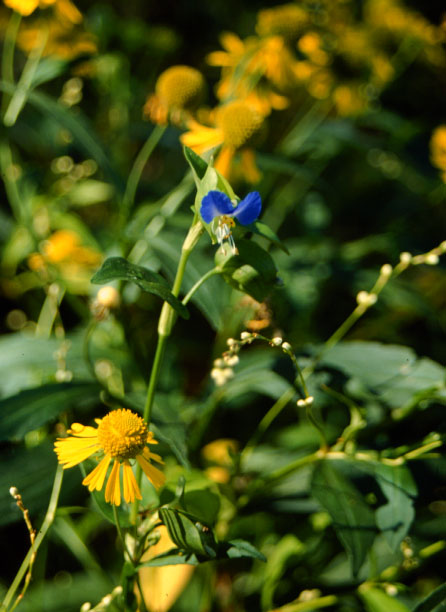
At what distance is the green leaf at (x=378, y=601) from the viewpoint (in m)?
0.71

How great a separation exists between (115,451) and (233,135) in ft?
1.57

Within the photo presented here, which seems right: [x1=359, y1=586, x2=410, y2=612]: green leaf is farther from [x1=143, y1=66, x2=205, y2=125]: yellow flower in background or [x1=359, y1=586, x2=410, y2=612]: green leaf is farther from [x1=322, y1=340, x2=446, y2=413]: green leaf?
[x1=143, y1=66, x2=205, y2=125]: yellow flower in background

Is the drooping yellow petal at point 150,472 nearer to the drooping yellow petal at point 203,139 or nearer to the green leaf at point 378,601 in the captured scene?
the green leaf at point 378,601

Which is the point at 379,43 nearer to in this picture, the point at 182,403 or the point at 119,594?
the point at 182,403

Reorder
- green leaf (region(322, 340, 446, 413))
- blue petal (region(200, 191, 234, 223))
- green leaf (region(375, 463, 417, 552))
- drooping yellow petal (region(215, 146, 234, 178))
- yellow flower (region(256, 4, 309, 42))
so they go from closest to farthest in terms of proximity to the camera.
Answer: blue petal (region(200, 191, 234, 223))
green leaf (region(375, 463, 417, 552))
green leaf (region(322, 340, 446, 413))
drooping yellow petal (region(215, 146, 234, 178))
yellow flower (region(256, 4, 309, 42))

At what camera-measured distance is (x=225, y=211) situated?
1.61ft

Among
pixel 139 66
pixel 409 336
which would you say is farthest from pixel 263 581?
pixel 139 66

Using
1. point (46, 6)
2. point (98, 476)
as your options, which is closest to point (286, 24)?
point (46, 6)

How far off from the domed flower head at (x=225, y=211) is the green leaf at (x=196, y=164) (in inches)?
1.6

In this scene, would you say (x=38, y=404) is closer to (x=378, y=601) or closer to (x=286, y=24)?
(x=378, y=601)

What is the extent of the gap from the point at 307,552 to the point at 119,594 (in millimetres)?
347

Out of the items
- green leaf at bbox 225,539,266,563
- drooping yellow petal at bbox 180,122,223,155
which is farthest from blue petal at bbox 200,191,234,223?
drooping yellow petal at bbox 180,122,223,155

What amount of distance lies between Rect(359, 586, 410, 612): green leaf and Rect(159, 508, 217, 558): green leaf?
279 mm

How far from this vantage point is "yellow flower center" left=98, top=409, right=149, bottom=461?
0.54 m
